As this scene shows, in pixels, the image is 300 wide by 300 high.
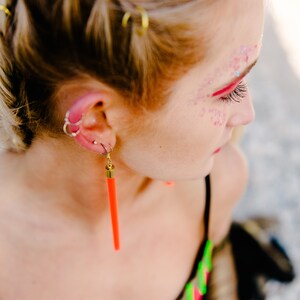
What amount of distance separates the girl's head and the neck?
2.9 inches

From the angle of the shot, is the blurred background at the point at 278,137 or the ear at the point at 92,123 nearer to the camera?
the ear at the point at 92,123

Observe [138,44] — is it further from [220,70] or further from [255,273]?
[255,273]

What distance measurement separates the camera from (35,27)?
2.48 feet

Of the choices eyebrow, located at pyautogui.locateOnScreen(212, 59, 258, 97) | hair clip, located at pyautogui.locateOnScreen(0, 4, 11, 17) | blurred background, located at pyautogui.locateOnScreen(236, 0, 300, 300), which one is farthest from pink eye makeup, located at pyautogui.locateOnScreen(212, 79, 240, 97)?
blurred background, located at pyautogui.locateOnScreen(236, 0, 300, 300)

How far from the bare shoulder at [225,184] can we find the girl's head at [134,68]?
1.19ft

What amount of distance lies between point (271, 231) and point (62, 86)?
1356 mm

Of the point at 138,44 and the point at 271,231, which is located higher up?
the point at 138,44

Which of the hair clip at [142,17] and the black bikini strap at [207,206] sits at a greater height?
the hair clip at [142,17]

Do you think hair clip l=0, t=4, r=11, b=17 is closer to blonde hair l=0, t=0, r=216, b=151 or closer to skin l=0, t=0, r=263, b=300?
blonde hair l=0, t=0, r=216, b=151

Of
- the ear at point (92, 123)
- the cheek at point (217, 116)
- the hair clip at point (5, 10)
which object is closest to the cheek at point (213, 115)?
the cheek at point (217, 116)

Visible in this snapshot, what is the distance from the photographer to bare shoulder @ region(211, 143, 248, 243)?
1.31 metres

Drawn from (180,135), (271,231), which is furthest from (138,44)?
(271,231)

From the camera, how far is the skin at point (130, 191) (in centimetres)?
85

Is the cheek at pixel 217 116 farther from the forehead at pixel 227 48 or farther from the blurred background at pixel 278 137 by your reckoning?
the blurred background at pixel 278 137
